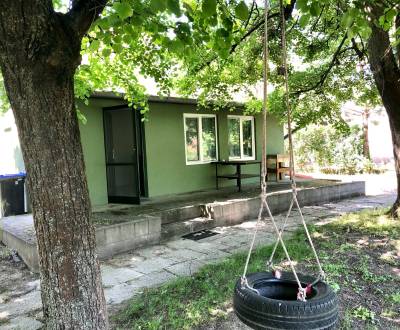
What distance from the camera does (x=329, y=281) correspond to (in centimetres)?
391

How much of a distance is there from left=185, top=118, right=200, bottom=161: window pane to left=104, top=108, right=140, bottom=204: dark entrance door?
2336 millimetres

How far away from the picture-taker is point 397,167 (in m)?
6.82

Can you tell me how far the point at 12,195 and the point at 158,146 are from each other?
12.0ft

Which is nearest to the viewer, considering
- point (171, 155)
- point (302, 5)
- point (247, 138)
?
point (302, 5)

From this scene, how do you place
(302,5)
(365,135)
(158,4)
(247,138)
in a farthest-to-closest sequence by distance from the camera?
(365,135) → (247,138) → (302,5) → (158,4)

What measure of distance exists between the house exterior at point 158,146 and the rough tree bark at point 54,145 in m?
5.62

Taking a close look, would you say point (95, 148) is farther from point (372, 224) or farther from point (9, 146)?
point (372, 224)

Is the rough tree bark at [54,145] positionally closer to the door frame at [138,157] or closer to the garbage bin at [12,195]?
the garbage bin at [12,195]

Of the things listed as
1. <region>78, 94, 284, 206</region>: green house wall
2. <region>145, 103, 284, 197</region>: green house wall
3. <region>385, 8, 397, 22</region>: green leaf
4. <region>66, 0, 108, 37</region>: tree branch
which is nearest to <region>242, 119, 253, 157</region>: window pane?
<region>78, 94, 284, 206</region>: green house wall

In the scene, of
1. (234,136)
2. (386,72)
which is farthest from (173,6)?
(234,136)

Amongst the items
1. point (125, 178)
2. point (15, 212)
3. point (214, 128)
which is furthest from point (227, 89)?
point (15, 212)

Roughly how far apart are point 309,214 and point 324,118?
2.74m

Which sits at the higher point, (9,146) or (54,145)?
(9,146)

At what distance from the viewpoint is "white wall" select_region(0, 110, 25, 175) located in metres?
8.59
